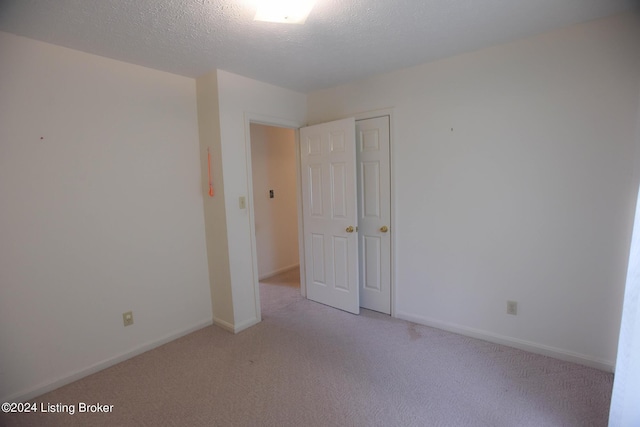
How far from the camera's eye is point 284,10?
1.62 m

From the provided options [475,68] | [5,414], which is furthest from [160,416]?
[475,68]

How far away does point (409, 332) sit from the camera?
2.72 metres

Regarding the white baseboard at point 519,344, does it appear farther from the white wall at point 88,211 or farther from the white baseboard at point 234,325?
the white wall at point 88,211

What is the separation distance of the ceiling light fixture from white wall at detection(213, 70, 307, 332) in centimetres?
105

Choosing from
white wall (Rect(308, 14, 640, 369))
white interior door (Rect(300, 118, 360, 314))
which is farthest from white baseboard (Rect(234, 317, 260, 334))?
white wall (Rect(308, 14, 640, 369))

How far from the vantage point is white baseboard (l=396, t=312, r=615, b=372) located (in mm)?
2109

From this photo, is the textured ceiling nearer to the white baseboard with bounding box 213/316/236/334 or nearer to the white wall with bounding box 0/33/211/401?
the white wall with bounding box 0/33/211/401

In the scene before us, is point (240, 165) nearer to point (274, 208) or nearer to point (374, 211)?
point (374, 211)

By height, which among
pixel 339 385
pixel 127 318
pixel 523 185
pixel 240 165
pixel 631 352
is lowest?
pixel 339 385

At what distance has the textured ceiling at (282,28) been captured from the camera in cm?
167

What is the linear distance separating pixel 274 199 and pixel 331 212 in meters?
1.55

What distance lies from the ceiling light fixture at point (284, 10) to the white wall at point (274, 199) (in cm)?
247

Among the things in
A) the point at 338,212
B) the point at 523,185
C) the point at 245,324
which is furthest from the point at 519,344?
the point at 245,324

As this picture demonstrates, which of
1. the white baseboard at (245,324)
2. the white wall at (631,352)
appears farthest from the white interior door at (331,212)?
the white wall at (631,352)
